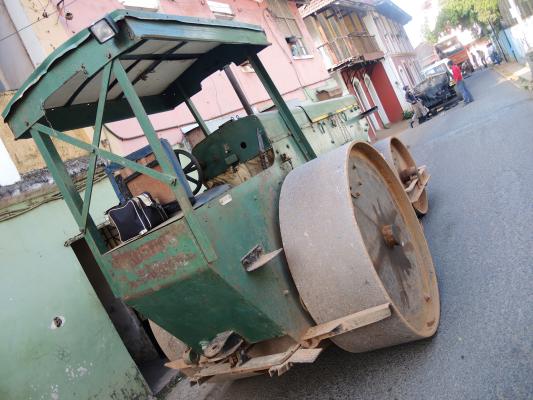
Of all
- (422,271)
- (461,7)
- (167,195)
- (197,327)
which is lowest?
(422,271)

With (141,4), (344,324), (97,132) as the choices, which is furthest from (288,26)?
(344,324)

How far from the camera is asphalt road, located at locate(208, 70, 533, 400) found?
251cm

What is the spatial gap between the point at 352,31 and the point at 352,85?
4440 millimetres

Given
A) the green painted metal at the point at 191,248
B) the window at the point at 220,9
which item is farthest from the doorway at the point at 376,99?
the green painted metal at the point at 191,248

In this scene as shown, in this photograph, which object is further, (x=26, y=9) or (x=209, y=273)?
(x=26, y=9)

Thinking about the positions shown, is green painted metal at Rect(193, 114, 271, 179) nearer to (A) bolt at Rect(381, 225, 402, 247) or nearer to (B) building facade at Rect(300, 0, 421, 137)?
(A) bolt at Rect(381, 225, 402, 247)

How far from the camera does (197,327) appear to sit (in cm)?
291

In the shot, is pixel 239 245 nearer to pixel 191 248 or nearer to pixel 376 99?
pixel 191 248

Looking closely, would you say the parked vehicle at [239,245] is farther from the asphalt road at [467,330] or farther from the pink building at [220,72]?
the pink building at [220,72]

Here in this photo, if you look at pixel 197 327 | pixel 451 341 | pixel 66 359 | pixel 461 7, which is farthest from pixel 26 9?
pixel 461 7

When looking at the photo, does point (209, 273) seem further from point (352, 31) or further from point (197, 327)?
point (352, 31)

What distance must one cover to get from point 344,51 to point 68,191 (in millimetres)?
Result: 20636

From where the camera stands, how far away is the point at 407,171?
16.9 feet

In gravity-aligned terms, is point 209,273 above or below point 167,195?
below
